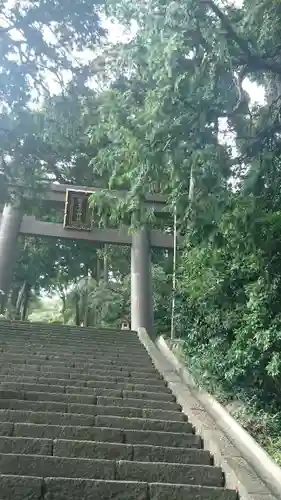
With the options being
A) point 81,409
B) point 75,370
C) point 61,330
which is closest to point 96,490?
point 81,409

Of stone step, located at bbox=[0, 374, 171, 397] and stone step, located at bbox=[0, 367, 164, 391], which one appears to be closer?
stone step, located at bbox=[0, 374, 171, 397]

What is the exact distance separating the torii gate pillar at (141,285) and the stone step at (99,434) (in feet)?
24.9

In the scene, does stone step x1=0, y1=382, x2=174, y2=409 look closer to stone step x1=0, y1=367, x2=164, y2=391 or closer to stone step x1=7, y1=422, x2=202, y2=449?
stone step x1=0, y1=367, x2=164, y2=391

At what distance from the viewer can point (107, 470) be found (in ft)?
12.4

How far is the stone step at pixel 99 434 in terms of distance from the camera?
14.3 feet

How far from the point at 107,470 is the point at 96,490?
0.34 metres

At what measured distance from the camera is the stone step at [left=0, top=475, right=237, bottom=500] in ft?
10.9

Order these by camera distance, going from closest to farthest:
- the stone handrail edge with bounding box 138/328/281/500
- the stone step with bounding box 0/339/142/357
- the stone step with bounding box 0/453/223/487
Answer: the stone step with bounding box 0/453/223/487 < the stone handrail edge with bounding box 138/328/281/500 < the stone step with bounding box 0/339/142/357

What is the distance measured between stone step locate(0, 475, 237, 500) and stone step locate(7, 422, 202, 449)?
3.06 ft

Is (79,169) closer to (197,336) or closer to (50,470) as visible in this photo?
(197,336)

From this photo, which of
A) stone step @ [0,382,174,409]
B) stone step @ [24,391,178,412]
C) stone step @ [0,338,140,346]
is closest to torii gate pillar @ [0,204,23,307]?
stone step @ [0,338,140,346]

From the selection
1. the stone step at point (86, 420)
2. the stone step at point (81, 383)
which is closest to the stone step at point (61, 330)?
Answer: the stone step at point (81, 383)

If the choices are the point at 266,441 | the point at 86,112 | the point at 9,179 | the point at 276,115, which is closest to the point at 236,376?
the point at 266,441

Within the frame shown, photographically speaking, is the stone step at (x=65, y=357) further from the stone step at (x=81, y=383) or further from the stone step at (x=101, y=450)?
the stone step at (x=101, y=450)
